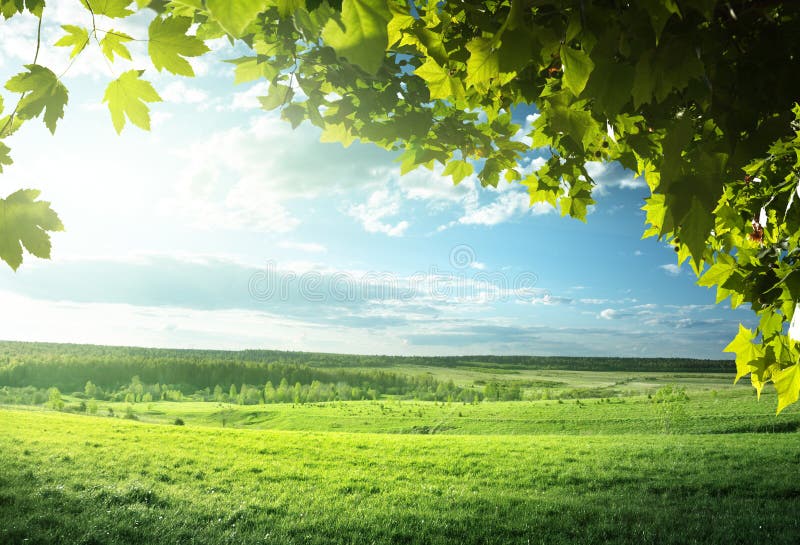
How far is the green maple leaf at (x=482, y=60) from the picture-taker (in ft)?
3.79

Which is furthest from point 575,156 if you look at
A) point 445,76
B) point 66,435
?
point 66,435

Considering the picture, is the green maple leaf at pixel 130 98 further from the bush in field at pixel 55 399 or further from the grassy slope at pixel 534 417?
the bush in field at pixel 55 399

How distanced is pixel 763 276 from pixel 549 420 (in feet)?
136

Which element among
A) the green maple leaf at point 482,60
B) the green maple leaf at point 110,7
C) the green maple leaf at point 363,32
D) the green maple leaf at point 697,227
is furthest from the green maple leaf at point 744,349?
the green maple leaf at point 110,7

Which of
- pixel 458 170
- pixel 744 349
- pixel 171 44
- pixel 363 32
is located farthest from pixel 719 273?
pixel 171 44

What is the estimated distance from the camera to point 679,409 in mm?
35750

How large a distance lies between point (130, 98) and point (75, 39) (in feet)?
0.56

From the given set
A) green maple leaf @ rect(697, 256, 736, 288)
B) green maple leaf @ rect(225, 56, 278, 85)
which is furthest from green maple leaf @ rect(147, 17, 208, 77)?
green maple leaf @ rect(697, 256, 736, 288)

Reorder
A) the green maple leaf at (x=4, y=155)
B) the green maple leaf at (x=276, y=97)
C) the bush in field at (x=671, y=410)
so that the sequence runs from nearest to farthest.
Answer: the green maple leaf at (x=4, y=155)
the green maple leaf at (x=276, y=97)
the bush in field at (x=671, y=410)

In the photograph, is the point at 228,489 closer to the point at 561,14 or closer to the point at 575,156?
the point at 575,156

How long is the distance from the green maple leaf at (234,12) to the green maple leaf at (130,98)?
2.52ft

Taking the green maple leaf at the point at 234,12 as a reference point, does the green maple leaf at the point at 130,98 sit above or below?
above

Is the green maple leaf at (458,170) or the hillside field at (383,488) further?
the hillside field at (383,488)

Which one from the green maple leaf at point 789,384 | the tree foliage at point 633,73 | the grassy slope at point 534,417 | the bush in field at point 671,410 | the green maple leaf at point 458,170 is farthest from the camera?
the bush in field at point 671,410
